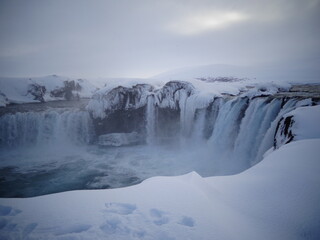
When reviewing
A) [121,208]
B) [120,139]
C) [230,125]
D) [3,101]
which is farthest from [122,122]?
[3,101]

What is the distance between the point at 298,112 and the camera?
6477 millimetres

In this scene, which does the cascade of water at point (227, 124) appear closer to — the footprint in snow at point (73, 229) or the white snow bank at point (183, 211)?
the white snow bank at point (183, 211)

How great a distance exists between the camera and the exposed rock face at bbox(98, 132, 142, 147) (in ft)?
58.7

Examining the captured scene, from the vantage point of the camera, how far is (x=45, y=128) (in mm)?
17656

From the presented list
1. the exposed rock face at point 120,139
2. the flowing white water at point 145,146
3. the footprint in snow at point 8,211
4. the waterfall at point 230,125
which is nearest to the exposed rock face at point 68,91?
the flowing white water at point 145,146

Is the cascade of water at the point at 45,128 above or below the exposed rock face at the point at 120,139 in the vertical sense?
above

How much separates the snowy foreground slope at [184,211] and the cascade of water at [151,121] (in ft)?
45.8

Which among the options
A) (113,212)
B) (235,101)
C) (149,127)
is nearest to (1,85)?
(149,127)

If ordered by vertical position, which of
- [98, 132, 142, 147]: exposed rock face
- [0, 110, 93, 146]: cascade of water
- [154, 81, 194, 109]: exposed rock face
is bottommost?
[98, 132, 142, 147]: exposed rock face

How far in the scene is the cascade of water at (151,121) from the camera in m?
17.0

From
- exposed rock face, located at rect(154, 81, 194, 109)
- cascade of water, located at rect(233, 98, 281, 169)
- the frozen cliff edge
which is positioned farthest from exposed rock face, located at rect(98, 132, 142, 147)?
the frozen cliff edge

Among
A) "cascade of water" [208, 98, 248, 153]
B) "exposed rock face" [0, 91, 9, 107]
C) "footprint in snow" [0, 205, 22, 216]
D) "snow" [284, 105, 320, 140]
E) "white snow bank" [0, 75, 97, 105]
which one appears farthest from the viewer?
"white snow bank" [0, 75, 97, 105]

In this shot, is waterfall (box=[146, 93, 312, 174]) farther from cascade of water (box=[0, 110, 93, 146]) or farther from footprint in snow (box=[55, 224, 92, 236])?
footprint in snow (box=[55, 224, 92, 236])

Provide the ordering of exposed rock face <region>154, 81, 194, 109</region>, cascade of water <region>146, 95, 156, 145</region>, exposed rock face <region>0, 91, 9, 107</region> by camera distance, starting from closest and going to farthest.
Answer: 1. exposed rock face <region>154, 81, 194, 109</region>
2. cascade of water <region>146, 95, 156, 145</region>
3. exposed rock face <region>0, 91, 9, 107</region>
